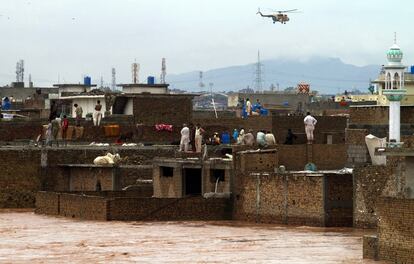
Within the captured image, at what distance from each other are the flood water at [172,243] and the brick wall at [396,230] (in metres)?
0.68

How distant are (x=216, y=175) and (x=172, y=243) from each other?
375 inches

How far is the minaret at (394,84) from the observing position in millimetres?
37938

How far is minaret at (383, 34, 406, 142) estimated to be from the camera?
124ft

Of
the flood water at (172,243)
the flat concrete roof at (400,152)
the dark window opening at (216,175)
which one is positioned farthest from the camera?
the dark window opening at (216,175)

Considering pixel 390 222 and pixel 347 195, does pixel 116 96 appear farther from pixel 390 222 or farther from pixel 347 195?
pixel 390 222

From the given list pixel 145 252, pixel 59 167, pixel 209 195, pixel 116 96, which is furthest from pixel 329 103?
pixel 145 252

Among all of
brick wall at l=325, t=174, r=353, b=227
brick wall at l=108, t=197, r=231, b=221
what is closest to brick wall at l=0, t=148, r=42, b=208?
brick wall at l=108, t=197, r=231, b=221

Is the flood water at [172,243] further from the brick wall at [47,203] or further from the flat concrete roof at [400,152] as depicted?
the flat concrete roof at [400,152]

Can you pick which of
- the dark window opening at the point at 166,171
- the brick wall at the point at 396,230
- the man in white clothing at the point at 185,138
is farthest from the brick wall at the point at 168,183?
the brick wall at the point at 396,230

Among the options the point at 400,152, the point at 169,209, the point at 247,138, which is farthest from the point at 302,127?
the point at 400,152

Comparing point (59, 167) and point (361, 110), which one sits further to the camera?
point (59, 167)

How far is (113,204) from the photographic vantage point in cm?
4219

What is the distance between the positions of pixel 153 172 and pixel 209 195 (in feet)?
16.2

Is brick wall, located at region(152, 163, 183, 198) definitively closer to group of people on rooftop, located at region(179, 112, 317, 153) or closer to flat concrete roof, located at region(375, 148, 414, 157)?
group of people on rooftop, located at region(179, 112, 317, 153)
